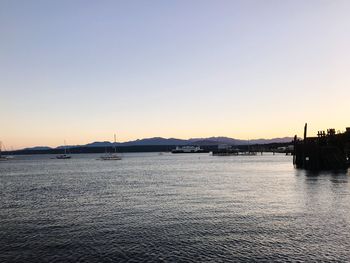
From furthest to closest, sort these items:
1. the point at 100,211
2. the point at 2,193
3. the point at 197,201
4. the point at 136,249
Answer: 1. the point at 2,193
2. the point at 197,201
3. the point at 100,211
4. the point at 136,249

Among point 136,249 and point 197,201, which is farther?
point 197,201

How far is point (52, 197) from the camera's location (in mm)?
52156

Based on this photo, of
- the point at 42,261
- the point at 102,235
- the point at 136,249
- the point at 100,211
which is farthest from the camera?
the point at 100,211

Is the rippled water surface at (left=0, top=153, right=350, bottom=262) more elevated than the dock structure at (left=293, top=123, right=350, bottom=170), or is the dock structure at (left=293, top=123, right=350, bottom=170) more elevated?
the dock structure at (left=293, top=123, right=350, bottom=170)

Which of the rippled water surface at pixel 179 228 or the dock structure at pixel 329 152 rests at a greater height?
the dock structure at pixel 329 152

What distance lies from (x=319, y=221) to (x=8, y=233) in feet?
79.7

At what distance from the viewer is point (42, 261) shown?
2262cm

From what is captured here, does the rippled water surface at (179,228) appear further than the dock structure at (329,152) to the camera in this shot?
No

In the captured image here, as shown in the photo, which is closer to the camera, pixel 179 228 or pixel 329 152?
pixel 179 228

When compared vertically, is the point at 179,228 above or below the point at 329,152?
below

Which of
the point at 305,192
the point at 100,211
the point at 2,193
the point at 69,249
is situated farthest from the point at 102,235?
the point at 2,193

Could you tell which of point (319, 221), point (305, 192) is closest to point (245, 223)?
point (319, 221)

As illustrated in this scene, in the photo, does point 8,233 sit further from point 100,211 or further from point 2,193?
point 2,193

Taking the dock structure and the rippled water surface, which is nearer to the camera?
the rippled water surface
